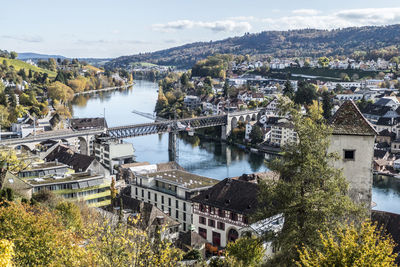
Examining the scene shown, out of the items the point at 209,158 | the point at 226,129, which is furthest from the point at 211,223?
the point at 226,129

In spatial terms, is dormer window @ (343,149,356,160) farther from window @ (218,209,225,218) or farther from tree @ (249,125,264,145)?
tree @ (249,125,264,145)

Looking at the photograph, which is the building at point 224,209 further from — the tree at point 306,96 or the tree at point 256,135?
the tree at point 306,96

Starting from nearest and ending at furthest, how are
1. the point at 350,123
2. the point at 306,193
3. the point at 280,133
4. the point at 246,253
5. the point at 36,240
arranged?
the point at 306,193 → the point at 350,123 → the point at 36,240 → the point at 246,253 → the point at 280,133

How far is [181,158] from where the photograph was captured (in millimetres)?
42375

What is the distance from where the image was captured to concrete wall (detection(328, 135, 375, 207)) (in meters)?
9.01

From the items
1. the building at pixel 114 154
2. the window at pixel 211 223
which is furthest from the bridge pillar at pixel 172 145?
the window at pixel 211 223

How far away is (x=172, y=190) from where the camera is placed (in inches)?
875

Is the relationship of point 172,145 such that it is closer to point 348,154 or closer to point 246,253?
point 246,253

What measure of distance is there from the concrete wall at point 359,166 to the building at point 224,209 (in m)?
8.85

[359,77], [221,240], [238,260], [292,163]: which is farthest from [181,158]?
[359,77]

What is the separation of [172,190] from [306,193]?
14.6 meters

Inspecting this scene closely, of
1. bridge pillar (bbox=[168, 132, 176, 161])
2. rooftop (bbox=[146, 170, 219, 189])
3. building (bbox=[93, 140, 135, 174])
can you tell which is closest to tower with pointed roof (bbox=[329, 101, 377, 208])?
rooftop (bbox=[146, 170, 219, 189])

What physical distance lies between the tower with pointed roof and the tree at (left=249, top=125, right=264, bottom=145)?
3749cm

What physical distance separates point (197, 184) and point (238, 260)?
454 inches
